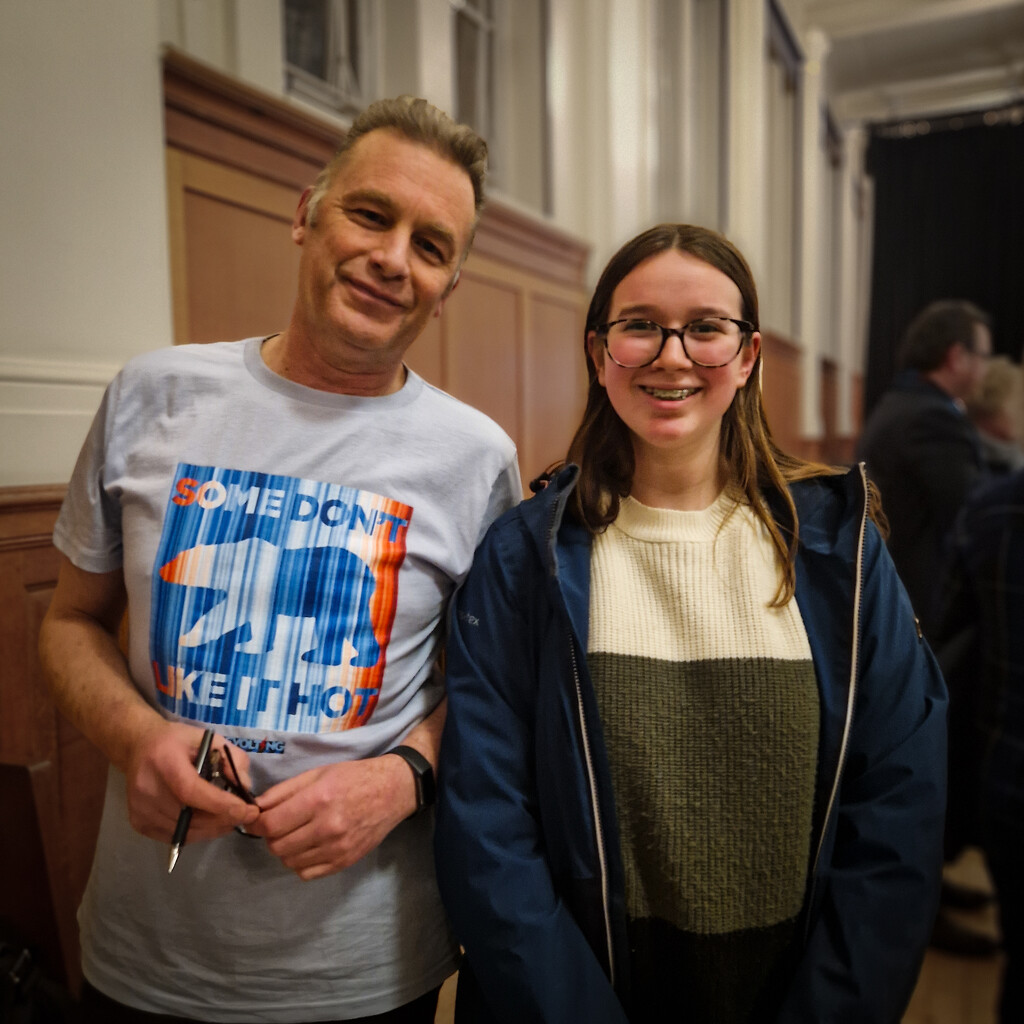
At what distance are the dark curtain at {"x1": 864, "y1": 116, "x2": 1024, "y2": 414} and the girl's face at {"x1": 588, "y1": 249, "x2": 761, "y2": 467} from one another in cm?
681

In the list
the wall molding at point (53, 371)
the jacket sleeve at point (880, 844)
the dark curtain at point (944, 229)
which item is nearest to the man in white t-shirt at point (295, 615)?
the wall molding at point (53, 371)

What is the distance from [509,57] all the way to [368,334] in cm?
276

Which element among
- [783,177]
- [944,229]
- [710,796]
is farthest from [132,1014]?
[944,229]

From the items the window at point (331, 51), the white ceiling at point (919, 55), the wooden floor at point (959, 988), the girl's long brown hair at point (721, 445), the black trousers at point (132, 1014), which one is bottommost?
the wooden floor at point (959, 988)

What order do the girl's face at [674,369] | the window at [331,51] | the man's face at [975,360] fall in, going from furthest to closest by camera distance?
the man's face at [975,360], the window at [331,51], the girl's face at [674,369]

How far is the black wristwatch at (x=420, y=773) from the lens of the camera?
96 cm

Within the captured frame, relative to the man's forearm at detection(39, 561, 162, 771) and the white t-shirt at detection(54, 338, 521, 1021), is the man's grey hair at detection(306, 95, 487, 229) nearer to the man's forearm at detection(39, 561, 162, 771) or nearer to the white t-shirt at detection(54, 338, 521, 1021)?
the white t-shirt at detection(54, 338, 521, 1021)

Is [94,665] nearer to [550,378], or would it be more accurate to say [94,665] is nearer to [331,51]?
[331,51]

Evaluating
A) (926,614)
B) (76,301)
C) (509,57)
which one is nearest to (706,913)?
(76,301)

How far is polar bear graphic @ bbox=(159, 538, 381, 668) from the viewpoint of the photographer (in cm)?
92

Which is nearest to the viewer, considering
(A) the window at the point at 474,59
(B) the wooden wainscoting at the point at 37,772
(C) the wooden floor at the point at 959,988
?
(B) the wooden wainscoting at the point at 37,772

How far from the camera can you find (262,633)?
0.92 meters

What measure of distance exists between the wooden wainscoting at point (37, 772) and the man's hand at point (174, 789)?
40cm

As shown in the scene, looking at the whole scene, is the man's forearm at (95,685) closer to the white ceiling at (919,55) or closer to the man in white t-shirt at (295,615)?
the man in white t-shirt at (295,615)
